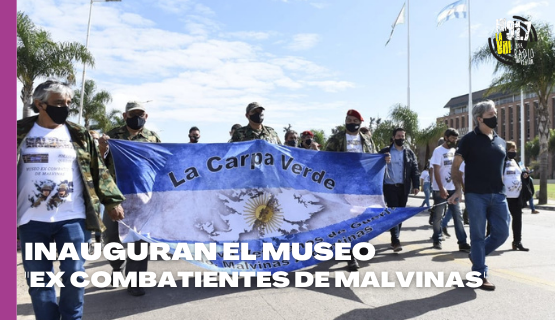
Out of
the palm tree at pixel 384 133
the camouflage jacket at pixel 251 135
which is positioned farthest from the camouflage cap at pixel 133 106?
the palm tree at pixel 384 133

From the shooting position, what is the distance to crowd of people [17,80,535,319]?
3.21 m

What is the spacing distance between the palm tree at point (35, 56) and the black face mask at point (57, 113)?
55.4 ft

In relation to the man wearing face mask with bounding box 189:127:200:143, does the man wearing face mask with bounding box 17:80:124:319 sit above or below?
below

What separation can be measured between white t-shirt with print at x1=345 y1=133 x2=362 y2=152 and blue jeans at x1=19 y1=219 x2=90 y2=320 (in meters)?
4.19

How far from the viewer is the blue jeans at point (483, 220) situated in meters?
5.07

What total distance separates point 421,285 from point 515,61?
17.2 meters

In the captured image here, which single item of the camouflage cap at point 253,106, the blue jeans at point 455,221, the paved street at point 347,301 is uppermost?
the camouflage cap at point 253,106

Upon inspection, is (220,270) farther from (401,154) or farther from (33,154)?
(401,154)

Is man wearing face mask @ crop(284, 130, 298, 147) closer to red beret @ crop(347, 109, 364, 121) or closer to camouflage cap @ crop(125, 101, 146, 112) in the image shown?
red beret @ crop(347, 109, 364, 121)

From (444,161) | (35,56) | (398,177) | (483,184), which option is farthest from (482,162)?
(35,56)

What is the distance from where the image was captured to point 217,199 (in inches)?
207

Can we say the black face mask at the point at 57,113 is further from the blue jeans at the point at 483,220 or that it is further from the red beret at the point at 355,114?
the blue jeans at the point at 483,220

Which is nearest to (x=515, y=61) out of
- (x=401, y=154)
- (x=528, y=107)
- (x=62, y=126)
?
Answer: (x=401, y=154)

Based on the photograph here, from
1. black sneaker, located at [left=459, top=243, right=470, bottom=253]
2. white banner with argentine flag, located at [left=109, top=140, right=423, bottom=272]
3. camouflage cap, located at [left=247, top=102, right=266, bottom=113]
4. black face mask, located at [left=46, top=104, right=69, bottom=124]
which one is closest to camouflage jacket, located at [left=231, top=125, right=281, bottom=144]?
camouflage cap, located at [left=247, top=102, right=266, bottom=113]
